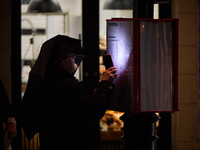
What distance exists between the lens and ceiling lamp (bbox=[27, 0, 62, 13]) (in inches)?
206

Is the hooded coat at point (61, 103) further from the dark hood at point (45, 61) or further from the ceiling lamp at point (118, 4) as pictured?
the ceiling lamp at point (118, 4)

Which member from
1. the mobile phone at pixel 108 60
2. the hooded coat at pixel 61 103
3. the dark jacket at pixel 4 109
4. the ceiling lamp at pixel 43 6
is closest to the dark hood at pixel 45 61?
the hooded coat at pixel 61 103

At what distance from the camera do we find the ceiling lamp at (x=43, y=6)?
17.1 ft

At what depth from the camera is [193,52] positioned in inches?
198

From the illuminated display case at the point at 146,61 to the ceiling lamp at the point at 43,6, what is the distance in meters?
2.92

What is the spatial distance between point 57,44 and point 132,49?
0.60 metres

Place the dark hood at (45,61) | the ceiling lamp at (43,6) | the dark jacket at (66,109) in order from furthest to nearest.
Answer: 1. the ceiling lamp at (43,6)
2. the dark hood at (45,61)
3. the dark jacket at (66,109)

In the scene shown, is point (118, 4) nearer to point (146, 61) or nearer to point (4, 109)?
point (4, 109)

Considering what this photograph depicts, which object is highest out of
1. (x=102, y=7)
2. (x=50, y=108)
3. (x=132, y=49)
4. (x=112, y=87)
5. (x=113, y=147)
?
(x=102, y=7)

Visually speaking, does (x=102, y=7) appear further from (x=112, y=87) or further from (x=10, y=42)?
(x=112, y=87)

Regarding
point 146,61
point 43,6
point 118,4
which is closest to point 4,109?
point 146,61

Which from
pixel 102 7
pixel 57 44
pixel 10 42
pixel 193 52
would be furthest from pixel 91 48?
pixel 57 44

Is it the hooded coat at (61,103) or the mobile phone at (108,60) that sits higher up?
the mobile phone at (108,60)

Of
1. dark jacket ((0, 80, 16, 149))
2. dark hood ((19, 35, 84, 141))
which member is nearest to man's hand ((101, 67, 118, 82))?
dark hood ((19, 35, 84, 141))
